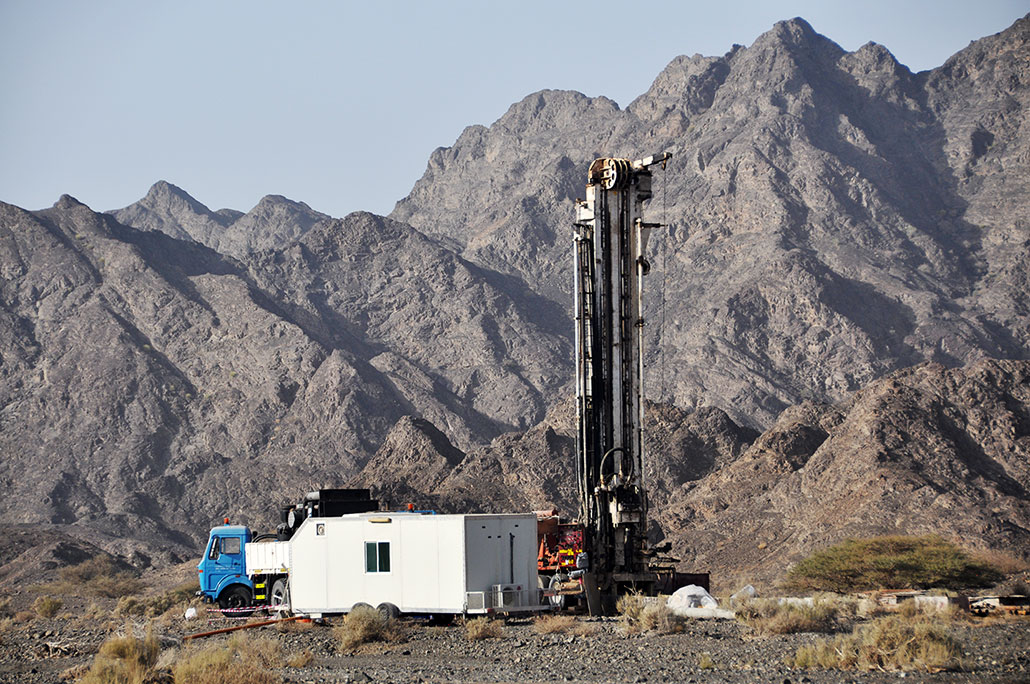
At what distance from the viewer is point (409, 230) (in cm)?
15012

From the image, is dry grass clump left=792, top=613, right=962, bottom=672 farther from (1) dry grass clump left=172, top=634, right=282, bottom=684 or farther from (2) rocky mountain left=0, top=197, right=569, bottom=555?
(2) rocky mountain left=0, top=197, right=569, bottom=555

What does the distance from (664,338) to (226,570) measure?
301ft

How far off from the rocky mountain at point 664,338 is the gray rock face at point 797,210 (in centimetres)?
40

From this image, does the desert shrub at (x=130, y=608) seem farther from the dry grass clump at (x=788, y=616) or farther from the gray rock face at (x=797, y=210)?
the gray rock face at (x=797, y=210)

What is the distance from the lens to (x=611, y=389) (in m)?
25.1

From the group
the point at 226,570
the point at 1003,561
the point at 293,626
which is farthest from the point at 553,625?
the point at 1003,561

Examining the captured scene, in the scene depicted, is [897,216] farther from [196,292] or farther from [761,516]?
[761,516]

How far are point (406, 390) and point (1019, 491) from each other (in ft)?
248

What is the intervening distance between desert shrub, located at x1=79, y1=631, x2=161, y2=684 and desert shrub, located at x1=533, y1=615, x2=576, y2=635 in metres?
6.61

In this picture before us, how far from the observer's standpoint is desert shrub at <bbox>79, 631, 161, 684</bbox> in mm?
15195

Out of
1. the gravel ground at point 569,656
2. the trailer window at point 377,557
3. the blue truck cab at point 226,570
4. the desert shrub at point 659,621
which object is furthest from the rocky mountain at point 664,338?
the trailer window at point 377,557

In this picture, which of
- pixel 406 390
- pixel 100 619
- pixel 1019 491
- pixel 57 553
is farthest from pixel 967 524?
pixel 406 390

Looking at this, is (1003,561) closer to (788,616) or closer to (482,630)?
(788,616)

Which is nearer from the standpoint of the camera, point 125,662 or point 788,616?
point 125,662
